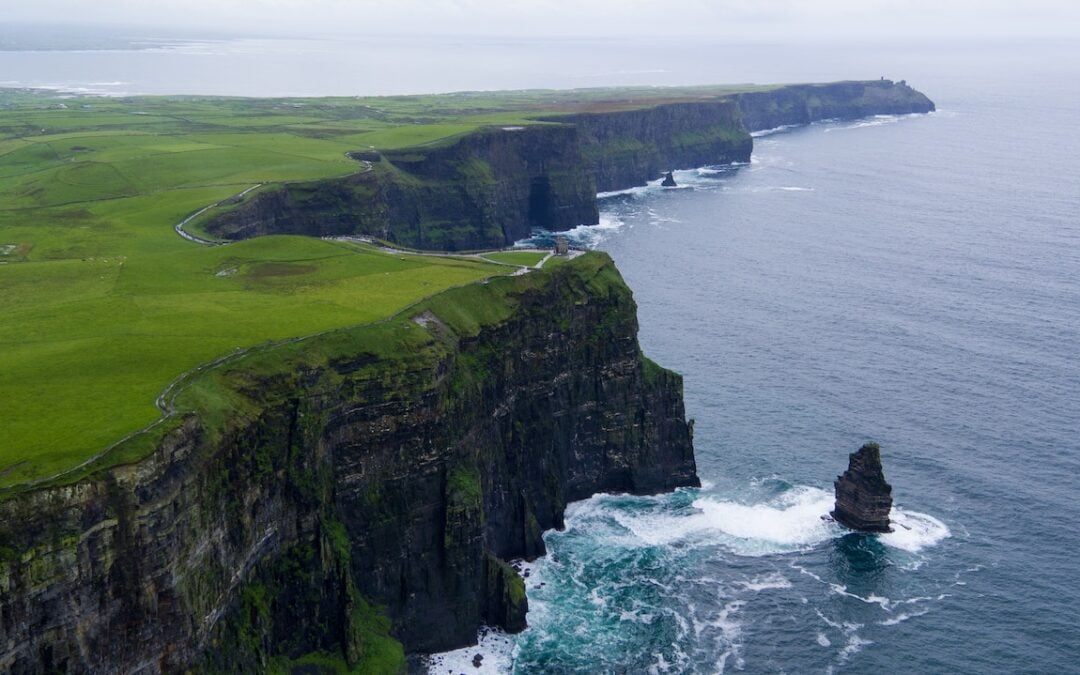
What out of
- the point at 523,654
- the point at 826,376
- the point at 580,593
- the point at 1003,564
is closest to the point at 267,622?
the point at 523,654

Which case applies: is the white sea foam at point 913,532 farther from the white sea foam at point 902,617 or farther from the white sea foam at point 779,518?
the white sea foam at point 902,617

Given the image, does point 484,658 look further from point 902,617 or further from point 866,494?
point 866,494

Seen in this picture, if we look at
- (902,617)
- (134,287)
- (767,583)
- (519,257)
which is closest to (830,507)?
(767,583)

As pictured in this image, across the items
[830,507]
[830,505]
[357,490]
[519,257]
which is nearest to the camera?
[357,490]

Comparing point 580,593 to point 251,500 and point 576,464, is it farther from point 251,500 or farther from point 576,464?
point 251,500

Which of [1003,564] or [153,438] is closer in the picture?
[153,438]

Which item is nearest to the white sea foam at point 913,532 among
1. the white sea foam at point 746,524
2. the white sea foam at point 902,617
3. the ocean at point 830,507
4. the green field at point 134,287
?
the ocean at point 830,507
